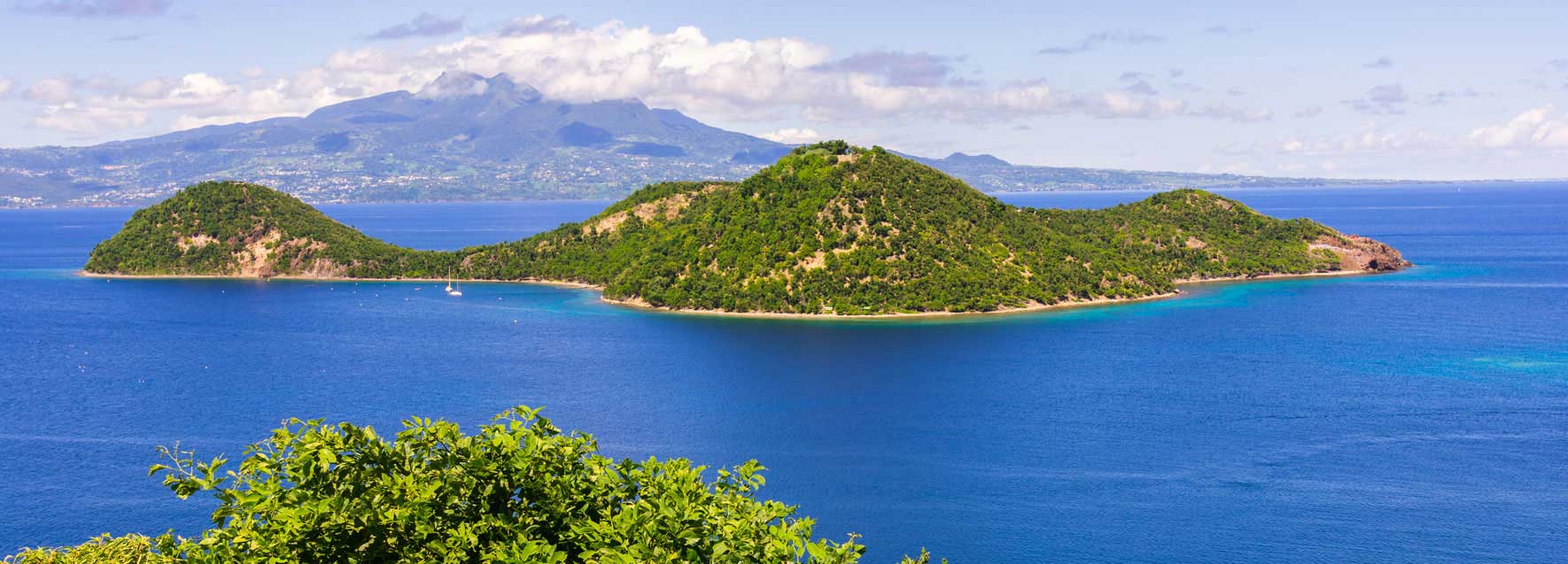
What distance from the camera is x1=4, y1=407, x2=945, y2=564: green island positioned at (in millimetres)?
28062

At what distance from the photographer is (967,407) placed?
95.5 m

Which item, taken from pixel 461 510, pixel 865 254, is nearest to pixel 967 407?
pixel 865 254

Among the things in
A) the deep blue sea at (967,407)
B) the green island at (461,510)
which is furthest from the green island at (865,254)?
the green island at (461,510)

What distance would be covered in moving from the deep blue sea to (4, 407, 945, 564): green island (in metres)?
32.7

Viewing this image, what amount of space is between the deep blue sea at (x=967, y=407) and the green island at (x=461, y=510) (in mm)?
32729

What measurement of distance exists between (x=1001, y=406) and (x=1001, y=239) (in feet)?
260

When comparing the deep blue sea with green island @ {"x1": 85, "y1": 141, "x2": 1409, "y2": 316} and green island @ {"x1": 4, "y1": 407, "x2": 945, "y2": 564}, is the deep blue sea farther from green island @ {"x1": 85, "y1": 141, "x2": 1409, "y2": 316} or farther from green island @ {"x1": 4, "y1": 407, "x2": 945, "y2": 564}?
green island @ {"x1": 4, "y1": 407, "x2": 945, "y2": 564}

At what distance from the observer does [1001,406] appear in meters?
95.1

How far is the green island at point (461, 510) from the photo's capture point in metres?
28.1

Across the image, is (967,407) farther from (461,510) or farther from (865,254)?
(461,510)

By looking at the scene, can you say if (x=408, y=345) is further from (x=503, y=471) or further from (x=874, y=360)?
(x=503, y=471)

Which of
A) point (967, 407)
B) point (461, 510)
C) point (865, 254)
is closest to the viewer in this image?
point (461, 510)

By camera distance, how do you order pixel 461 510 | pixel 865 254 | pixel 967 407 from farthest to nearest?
pixel 865 254, pixel 967 407, pixel 461 510

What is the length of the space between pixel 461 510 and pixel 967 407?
227 feet
